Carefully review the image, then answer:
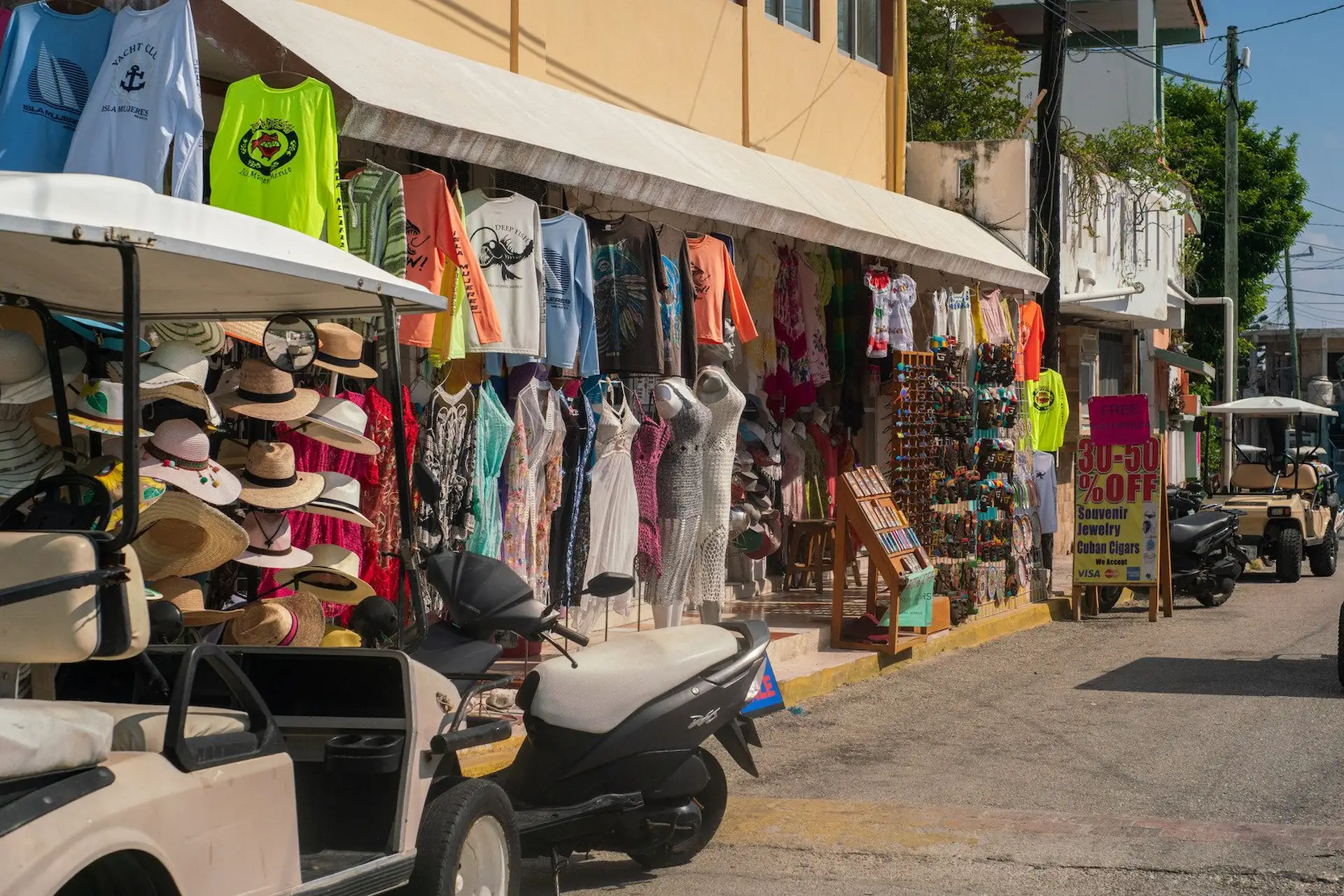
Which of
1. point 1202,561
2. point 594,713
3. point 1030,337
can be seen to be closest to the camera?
point 594,713

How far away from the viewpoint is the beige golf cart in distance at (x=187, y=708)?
3188 millimetres

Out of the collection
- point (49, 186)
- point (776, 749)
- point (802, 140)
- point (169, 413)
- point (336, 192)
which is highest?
point (802, 140)

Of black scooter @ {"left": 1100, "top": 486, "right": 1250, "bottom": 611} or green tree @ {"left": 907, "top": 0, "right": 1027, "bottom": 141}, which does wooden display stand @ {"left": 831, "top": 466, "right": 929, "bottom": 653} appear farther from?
green tree @ {"left": 907, "top": 0, "right": 1027, "bottom": 141}

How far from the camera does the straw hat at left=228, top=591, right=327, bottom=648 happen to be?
616cm

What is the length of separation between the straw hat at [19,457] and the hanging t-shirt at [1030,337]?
11500 millimetres

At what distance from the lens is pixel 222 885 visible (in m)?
3.53

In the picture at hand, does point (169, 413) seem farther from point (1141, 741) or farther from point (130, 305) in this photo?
point (1141, 741)

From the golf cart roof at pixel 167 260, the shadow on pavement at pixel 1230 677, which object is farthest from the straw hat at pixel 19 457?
the shadow on pavement at pixel 1230 677

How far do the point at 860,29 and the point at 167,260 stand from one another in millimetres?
12865

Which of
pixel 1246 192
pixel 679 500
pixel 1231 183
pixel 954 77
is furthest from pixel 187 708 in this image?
pixel 1246 192

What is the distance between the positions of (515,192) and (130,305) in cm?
536

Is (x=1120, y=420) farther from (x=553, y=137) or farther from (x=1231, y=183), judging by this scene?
(x=1231, y=183)

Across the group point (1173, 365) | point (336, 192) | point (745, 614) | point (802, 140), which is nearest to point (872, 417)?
point (802, 140)

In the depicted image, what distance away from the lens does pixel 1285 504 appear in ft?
62.4
